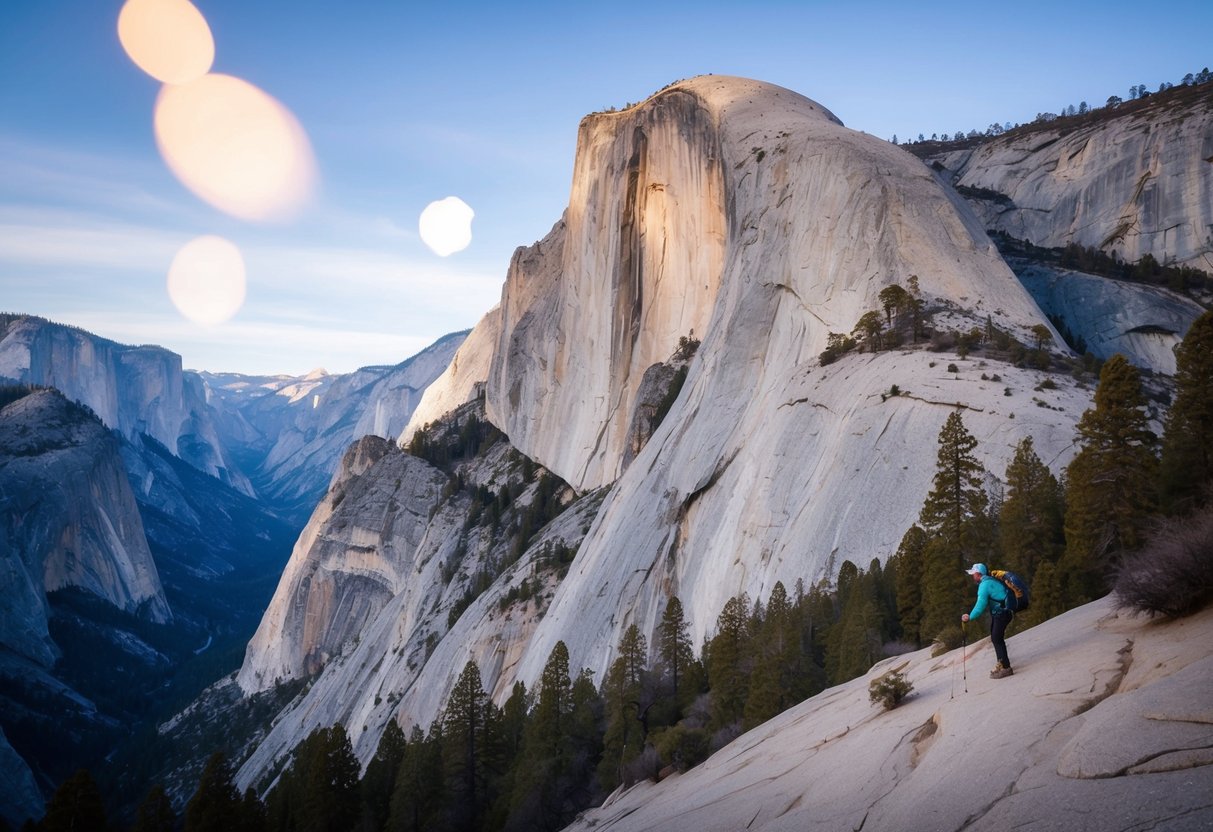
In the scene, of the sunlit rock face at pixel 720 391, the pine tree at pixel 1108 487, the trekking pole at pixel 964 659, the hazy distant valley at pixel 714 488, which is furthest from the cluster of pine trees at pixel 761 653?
the sunlit rock face at pixel 720 391

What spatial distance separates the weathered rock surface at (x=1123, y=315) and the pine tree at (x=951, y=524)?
3743cm

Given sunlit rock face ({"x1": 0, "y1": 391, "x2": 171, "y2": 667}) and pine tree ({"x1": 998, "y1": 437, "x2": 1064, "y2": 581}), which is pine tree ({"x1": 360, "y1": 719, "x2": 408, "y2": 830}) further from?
sunlit rock face ({"x1": 0, "y1": 391, "x2": 171, "y2": 667})

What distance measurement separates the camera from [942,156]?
113062 millimetres

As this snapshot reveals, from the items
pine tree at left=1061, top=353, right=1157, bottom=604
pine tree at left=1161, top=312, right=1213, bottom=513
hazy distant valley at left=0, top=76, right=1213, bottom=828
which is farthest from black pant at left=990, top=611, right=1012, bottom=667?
pine tree at left=1161, top=312, right=1213, bottom=513

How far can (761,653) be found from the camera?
89.8 feet

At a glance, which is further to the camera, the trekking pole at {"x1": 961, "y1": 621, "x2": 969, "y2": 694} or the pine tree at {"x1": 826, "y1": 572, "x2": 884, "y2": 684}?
the pine tree at {"x1": 826, "y1": 572, "x2": 884, "y2": 684}

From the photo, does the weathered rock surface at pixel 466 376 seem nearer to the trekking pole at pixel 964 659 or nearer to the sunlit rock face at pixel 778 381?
the sunlit rock face at pixel 778 381

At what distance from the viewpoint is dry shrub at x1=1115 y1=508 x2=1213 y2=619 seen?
1021cm

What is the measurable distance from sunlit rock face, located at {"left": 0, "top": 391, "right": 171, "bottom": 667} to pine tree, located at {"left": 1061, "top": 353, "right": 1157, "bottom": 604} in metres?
132

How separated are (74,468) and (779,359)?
14900 cm

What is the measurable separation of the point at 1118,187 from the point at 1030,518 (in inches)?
2766

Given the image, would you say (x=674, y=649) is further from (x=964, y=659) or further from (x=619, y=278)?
(x=619, y=278)

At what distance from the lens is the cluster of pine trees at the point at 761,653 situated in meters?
20.3

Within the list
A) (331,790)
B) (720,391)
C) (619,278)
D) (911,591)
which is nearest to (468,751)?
(331,790)
